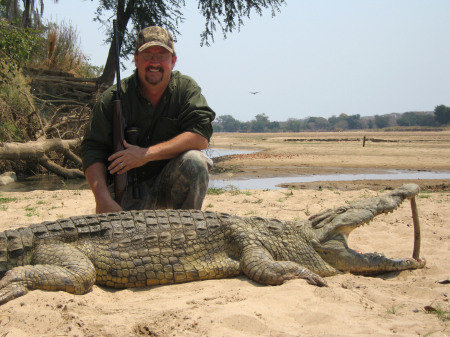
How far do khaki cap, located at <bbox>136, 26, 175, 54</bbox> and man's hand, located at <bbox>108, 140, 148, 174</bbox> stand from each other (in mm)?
892

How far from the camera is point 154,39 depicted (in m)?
3.85

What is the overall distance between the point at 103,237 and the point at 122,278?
33 centimetres

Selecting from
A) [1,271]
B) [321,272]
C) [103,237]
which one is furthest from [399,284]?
[1,271]

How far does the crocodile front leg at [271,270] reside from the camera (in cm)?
313

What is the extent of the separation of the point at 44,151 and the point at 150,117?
22.8 ft

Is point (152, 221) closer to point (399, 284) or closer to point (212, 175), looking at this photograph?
point (399, 284)

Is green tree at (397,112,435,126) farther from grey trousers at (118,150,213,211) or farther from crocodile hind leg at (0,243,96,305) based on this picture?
crocodile hind leg at (0,243,96,305)

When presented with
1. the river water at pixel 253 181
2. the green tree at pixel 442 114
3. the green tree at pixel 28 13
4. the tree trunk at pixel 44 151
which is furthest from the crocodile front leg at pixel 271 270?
the green tree at pixel 442 114

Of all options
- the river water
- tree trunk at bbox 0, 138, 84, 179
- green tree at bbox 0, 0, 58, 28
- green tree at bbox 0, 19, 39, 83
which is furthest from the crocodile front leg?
green tree at bbox 0, 0, 58, 28

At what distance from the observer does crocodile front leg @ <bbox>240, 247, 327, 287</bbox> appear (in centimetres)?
313

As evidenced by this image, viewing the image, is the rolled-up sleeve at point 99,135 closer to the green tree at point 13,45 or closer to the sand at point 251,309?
the sand at point 251,309

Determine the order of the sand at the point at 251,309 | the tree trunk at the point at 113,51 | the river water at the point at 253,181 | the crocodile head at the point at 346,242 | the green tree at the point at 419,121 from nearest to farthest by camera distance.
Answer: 1. the sand at the point at 251,309
2. the crocodile head at the point at 346,242
3. the river water at the point at 253,181
4. the tree trunk at the point at 113,51
5. the green tree at the point at 419,121

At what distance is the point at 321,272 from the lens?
350 cm

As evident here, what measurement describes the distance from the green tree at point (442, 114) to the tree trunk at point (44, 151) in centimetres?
6771
